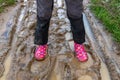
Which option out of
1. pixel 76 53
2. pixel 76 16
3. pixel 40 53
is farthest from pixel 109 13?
pixel 40 53

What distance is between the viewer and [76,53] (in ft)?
9.65

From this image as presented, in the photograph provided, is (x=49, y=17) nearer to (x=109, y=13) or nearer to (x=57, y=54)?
(x=57, y=54)

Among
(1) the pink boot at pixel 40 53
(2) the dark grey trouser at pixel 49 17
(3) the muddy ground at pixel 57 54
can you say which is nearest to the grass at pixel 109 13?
(3) the muddy ground at pixel 57 54

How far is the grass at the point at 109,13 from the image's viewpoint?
355 cm

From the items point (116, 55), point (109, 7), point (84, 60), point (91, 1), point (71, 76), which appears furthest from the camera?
point (91, 1)

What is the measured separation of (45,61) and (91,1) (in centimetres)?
189

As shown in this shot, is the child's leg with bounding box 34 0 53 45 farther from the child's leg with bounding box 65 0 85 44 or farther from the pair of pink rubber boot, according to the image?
the child's leg with bounding box 65 0 85 44

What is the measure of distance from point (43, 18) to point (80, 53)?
55cm

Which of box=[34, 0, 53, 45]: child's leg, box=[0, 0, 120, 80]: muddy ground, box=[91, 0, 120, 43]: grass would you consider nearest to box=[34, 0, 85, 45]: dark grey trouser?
box=[34, 0, 53, 45]: child's leg

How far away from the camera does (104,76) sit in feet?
8.84

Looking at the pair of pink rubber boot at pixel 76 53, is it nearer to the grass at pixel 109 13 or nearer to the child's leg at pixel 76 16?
the child's leg at pixel 76 16

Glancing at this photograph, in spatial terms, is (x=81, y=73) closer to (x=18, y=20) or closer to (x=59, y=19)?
(x=59, y=19)

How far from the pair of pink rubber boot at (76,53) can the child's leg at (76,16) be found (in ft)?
0.26

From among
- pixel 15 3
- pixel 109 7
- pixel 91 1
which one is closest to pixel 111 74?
pixel 109 7
